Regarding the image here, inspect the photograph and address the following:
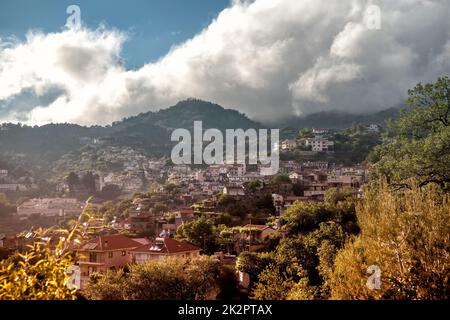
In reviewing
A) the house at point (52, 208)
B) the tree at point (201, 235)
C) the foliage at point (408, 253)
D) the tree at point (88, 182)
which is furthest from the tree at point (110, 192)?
the foliage at point (408, 253)

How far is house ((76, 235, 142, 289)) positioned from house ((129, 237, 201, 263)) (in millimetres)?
434

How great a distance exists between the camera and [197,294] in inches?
447

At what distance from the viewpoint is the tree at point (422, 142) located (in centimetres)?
913

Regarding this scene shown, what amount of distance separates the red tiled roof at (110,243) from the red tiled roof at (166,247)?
768 millimetres

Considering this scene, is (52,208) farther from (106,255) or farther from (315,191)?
(106,255)

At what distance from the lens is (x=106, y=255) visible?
1691 centimetres

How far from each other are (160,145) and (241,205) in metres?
70.4

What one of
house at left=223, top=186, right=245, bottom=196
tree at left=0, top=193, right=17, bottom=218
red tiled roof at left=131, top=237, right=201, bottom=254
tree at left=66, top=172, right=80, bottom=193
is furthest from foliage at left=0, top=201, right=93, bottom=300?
tree at left=66, top=172, right=80, bottom=193

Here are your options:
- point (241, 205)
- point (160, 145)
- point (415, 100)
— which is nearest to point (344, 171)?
point (241, 205)

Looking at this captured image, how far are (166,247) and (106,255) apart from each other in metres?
2.26

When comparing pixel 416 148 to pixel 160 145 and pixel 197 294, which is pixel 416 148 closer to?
pixel 197 294

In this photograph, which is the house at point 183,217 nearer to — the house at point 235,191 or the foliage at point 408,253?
the house at point 235,191

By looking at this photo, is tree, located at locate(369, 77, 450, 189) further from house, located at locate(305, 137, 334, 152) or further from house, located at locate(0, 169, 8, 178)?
house, located at locate(0, 169, 8, 178)

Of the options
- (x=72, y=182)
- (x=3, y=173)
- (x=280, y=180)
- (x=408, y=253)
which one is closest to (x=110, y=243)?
(x=408, y=253)
